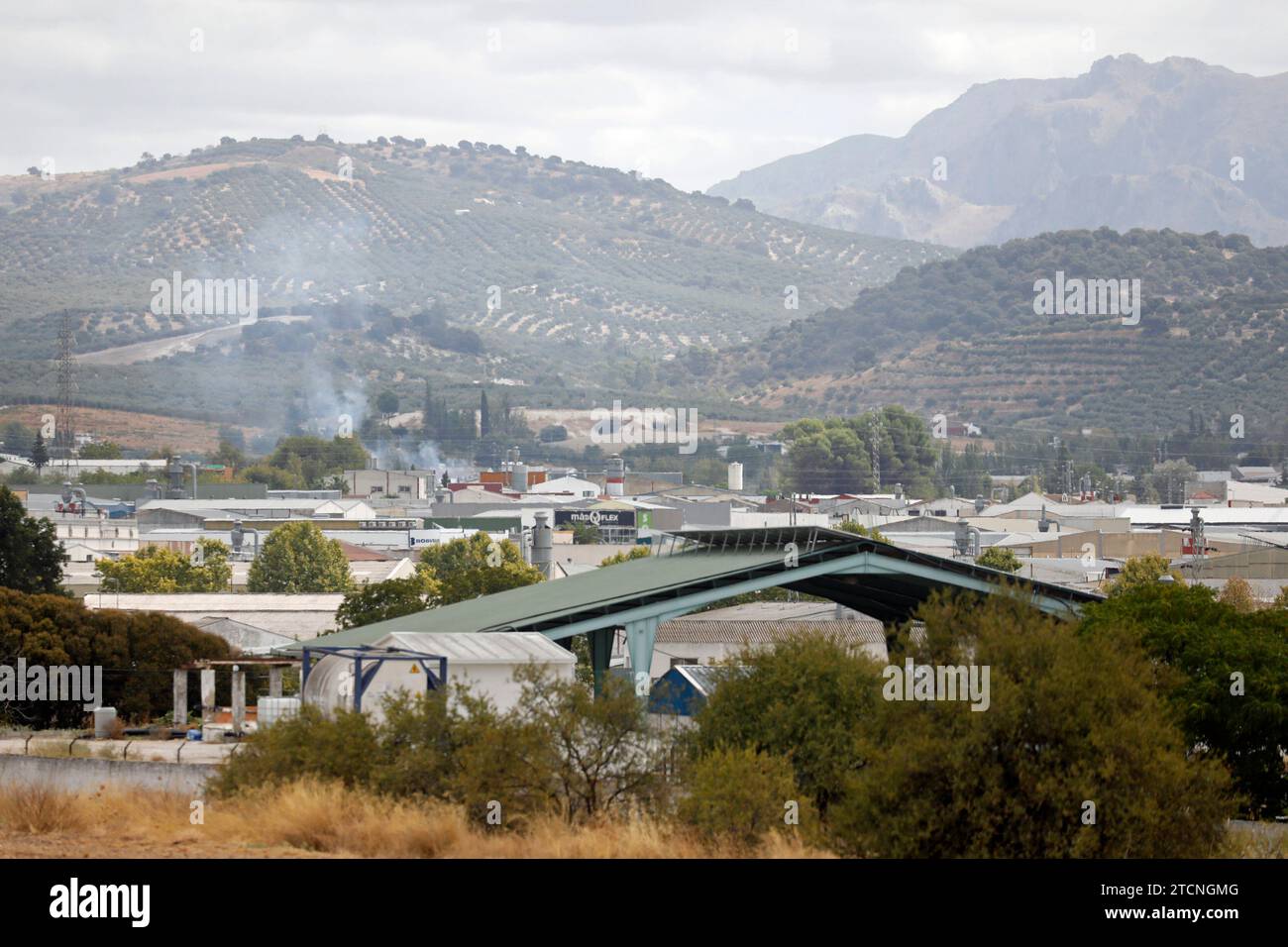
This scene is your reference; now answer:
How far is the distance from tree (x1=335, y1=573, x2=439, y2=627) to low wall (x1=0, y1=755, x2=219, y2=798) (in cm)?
2478

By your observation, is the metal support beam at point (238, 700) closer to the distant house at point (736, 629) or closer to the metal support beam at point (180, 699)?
the metal support beam at point (180, 699)

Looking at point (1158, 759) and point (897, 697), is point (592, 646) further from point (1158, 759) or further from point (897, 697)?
point (1158, 759)

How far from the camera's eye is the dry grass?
21.7 metres

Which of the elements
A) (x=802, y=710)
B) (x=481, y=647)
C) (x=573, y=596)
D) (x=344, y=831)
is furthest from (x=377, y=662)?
(x=344, y=831)

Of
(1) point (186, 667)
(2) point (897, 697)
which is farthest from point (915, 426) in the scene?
(2) point (897, 697)

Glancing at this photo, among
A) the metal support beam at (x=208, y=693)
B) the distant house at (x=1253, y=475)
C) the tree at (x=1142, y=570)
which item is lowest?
the distant house at (x=1253, y=475)

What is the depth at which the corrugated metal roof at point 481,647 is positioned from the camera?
33281 millimetres

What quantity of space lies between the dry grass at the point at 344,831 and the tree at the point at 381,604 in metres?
32.5

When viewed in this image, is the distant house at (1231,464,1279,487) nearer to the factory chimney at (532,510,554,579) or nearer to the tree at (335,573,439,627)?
the factory chimney at (532,510,554,579)

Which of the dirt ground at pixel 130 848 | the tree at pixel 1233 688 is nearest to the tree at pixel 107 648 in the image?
the tree at pixel 1233 688

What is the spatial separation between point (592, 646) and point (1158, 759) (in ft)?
66.8

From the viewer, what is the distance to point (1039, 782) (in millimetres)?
22734

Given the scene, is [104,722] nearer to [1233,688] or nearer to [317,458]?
[1233,688]
